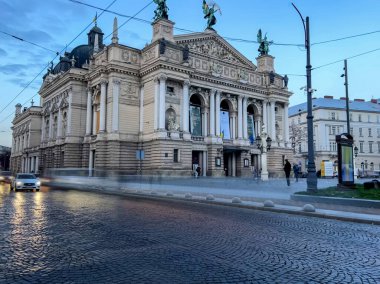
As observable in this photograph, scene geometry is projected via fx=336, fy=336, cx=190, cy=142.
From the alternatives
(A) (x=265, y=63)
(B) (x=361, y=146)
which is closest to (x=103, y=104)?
(A) (x=265, y=63)

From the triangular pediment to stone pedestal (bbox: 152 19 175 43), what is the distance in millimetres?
1858

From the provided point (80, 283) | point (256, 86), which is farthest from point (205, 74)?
point (80, 283)

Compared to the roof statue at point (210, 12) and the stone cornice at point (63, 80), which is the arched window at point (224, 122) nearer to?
the roof statue at point (210, 12)

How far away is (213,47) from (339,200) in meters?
39.7

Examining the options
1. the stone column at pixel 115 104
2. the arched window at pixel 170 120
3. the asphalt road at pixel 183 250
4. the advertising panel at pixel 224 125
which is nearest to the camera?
the asphalt road at pixel 183 250

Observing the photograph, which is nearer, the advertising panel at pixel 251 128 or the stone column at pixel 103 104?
the stone column at pixel 103 104

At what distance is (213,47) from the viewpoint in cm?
5034

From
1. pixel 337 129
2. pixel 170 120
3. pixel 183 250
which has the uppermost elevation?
pixel 337 129

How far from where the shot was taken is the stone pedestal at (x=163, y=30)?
4209cm

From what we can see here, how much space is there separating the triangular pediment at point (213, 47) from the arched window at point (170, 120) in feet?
31.1

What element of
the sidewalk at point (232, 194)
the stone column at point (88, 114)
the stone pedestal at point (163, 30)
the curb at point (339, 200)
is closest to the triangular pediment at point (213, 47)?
the stone pedestal at point (163, 30)

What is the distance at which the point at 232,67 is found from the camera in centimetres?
5103

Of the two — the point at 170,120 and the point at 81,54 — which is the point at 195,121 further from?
the point at 81,54

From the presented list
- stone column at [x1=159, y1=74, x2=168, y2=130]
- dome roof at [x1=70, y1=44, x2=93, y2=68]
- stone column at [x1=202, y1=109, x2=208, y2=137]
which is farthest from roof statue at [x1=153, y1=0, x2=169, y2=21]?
dome roof at [x1=70, y1=44, x2=93, y2=68]
